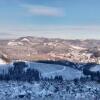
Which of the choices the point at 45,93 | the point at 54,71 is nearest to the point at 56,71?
the point at 54,71

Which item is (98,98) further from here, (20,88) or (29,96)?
(20,88)

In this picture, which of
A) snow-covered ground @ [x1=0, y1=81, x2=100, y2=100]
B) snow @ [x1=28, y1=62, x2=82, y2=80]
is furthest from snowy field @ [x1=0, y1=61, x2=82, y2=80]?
snow-covered ground @ [x1=0, y1=81, x2=100, y2=100]

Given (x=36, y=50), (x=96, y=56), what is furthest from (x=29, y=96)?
(x=36, y=50)

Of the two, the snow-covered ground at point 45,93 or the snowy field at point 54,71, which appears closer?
the snow-covered ground at point 45,93

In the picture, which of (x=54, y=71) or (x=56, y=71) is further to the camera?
(x=54, y=71)

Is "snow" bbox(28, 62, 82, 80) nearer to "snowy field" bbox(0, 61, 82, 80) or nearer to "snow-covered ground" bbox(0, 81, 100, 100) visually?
"snowy field" bbox(0, 61, 82, 80)

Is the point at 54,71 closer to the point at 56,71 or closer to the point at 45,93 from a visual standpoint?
the point at 56,71

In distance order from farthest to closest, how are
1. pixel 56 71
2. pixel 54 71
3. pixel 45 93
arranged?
1. pixel 54 71
2. pixel 56 71
3. pixel 45 93

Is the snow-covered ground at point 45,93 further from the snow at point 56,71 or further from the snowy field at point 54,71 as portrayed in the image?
the snow at point 56,71

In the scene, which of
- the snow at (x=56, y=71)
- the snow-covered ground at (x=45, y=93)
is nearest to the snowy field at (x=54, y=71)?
the snow at (x=56, y=71)

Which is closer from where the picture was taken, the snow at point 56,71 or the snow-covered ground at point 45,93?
the snow-covered ground at point 45,93

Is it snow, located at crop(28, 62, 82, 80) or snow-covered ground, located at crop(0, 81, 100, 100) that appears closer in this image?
snow-covered ground, located at crop(0, 81, 100, 100)
